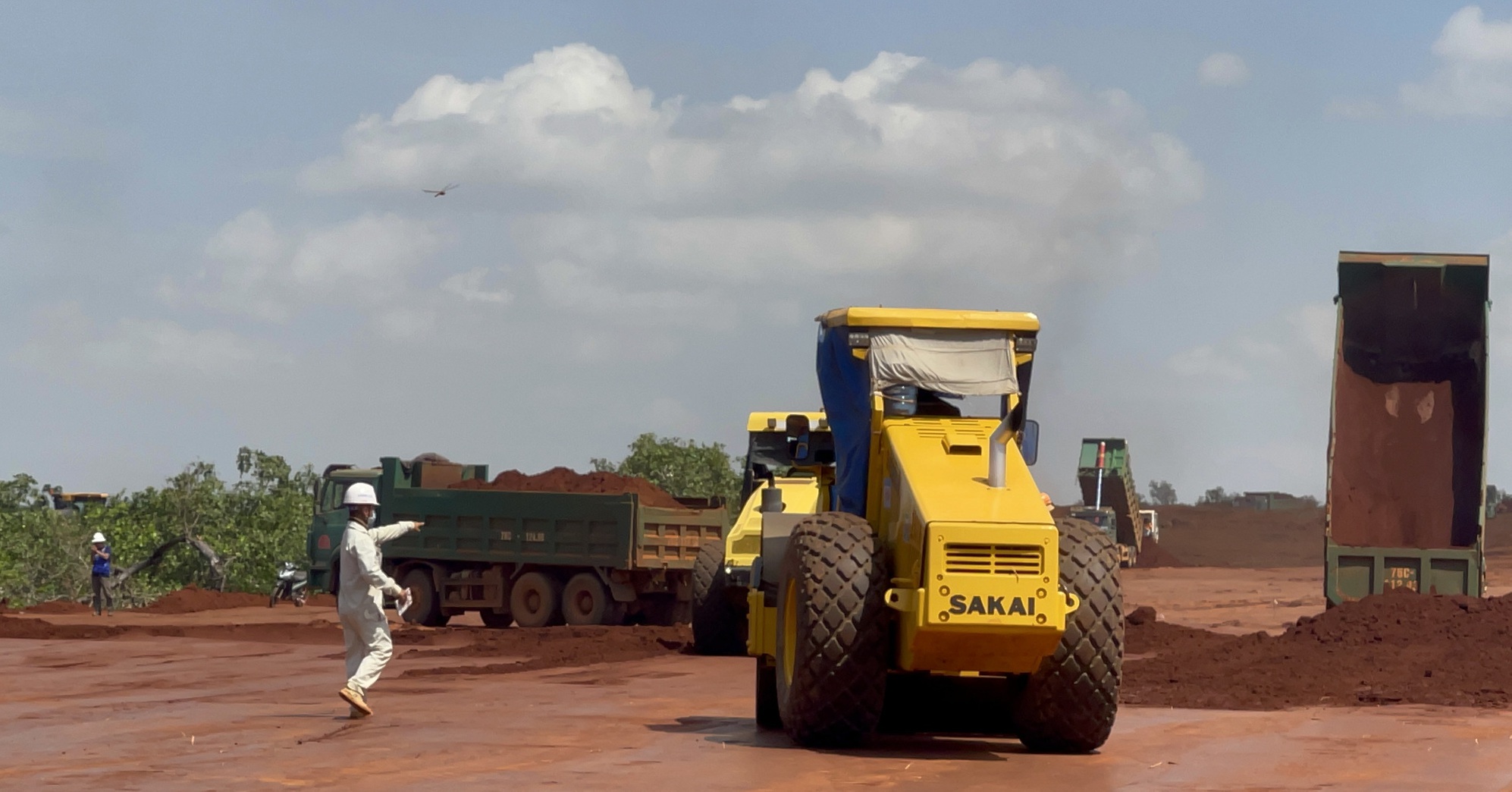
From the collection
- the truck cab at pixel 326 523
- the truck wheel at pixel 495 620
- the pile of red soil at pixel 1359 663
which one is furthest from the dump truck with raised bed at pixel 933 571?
the truck cab at pixel 326 523

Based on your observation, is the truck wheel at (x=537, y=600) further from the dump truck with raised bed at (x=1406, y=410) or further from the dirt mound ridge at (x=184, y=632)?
the dump truck with raised bed at (x=1406, y=410)

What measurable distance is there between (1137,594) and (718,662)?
2470cm

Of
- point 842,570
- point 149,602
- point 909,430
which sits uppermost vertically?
point 909,430

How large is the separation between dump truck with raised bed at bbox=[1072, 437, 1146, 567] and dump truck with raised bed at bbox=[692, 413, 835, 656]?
32780mm

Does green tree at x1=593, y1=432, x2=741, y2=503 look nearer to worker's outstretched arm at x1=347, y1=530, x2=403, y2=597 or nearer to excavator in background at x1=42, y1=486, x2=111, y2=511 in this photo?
excavator in background at x1=42, y1=486, x2=111, y2=511

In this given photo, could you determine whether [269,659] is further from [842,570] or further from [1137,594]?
[1137,594]

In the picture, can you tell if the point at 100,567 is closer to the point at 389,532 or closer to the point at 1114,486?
the point at 389,532

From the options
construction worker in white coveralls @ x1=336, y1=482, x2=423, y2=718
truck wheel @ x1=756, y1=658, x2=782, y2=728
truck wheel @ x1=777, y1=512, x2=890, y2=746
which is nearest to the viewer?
truck wheel @ x1=777, y1=512, x2=890, y2=746

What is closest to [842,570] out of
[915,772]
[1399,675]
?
[915,772]

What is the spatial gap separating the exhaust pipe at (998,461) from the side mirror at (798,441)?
204 cm

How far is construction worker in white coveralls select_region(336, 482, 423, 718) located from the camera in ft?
43.4

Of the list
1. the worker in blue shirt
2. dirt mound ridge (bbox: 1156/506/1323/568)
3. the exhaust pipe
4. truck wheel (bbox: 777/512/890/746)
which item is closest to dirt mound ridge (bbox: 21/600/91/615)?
the worker in blue shirt

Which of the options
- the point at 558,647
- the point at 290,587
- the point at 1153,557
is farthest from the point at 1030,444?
the point at 1153,557

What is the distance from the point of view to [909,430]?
1159cm
